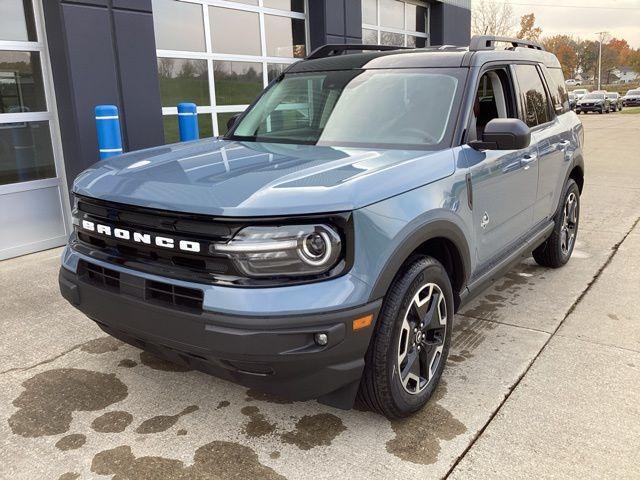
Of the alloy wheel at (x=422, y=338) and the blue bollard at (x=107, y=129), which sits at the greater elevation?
the blue bollard at (x=107, y=129)

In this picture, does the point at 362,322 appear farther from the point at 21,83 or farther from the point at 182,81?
the point at 182,81

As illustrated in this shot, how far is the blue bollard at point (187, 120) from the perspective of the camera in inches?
259

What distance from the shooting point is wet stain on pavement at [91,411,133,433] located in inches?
113

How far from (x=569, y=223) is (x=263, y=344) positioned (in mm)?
4137

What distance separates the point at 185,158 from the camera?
10.1 ft

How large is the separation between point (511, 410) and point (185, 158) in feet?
7.09

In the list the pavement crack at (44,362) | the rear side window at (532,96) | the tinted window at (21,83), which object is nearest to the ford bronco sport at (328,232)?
the rear side window at (532,96)

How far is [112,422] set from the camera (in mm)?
2924

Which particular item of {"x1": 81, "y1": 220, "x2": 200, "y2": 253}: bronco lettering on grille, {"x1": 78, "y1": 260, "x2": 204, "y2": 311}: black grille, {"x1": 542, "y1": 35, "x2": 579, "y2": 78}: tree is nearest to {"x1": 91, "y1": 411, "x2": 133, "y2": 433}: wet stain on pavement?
{"x1": 78, "y1": 260, "x2": 204, "y2": 311}: black grille

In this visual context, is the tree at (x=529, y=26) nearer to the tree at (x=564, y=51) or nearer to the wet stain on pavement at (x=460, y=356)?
the tree at (x=564, y=51)

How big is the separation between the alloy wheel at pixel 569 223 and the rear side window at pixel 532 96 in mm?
996

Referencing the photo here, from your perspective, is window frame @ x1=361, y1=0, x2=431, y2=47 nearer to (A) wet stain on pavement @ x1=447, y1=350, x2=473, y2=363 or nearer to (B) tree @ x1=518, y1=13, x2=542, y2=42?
(A) wet stain on pavement @ x1=447, y1=350, x2=473, y2=363

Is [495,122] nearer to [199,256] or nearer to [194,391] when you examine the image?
[199,256]

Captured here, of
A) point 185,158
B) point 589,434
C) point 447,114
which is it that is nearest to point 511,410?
point 589,434
